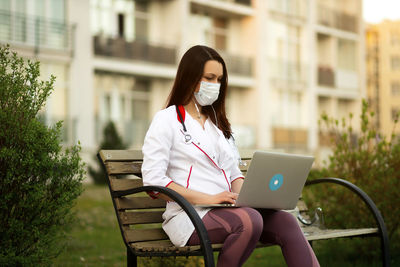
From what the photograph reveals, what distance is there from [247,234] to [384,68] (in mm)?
71962

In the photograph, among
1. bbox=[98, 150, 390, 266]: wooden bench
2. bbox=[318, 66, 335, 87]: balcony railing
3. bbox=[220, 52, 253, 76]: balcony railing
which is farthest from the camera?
bbox=[318, 66, 335, 87]: balcony railing

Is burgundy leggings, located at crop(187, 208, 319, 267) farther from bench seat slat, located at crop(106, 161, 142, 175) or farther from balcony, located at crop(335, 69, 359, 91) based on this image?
balcony, located at crop(335, 69, 359, 91)

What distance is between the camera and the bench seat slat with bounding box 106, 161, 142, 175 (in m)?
4.09

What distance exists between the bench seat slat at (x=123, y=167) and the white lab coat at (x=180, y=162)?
36 centimetres

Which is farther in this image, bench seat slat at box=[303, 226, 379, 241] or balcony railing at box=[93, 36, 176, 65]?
balcony railing at box=[93, 36, 176, 65]

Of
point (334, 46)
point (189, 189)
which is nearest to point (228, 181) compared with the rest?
point (189, 189)

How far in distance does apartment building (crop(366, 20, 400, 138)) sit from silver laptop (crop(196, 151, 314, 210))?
216 feet

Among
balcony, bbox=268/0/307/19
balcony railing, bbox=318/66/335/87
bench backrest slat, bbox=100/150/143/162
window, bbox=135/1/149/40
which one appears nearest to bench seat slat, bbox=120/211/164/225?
bench backrest slat, bbox=100/150/143/162

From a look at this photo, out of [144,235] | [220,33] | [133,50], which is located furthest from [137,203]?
[220,33]

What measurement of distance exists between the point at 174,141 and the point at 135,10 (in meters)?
22.3

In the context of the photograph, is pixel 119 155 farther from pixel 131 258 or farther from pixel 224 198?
pixel 224 198

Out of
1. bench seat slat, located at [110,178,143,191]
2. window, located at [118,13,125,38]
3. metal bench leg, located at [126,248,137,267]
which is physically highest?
window, located at [118,13,125,38]

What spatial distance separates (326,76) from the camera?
1373 inches

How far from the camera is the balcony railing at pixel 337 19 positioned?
35.2 meters
